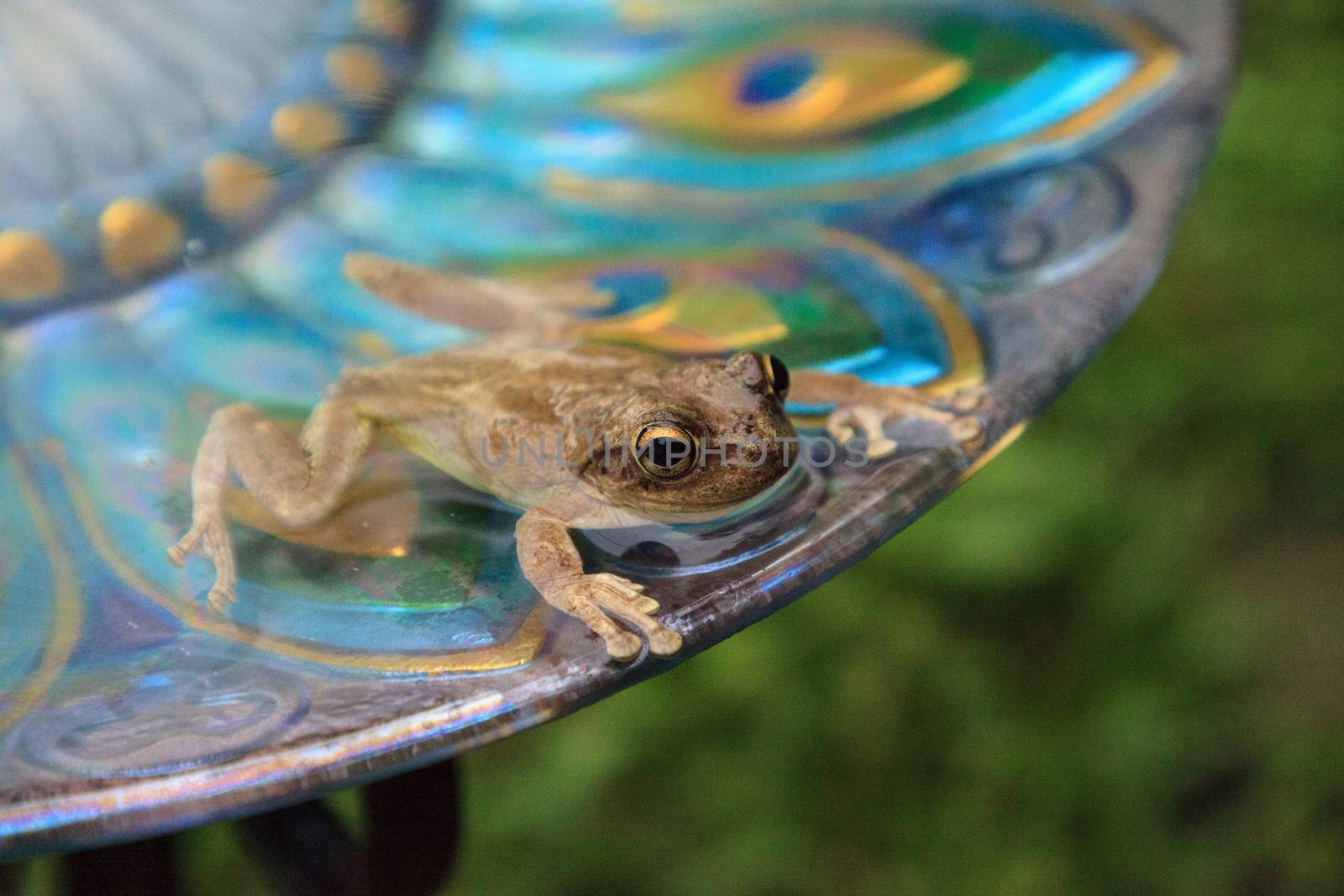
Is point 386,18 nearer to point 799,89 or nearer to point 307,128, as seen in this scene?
point 307,128

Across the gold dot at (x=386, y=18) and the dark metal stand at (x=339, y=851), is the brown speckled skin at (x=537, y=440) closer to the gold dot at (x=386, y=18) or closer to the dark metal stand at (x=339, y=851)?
the dark metal stand at (x=339, y=851)

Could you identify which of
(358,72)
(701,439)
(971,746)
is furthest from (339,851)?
(971,746)

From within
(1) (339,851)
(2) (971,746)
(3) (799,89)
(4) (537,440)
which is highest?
(3) (799,89)

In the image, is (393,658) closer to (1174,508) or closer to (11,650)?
(11,650)

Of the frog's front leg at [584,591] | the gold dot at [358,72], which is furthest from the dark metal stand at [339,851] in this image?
the gold dot at [358,72]

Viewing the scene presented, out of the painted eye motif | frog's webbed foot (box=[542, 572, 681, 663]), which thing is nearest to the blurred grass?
the painted eye motif

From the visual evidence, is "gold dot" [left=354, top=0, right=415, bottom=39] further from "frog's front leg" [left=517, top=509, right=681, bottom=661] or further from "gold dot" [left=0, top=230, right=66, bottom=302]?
"frog's front leg" [left=517, top=509, right=681, bottom=661]

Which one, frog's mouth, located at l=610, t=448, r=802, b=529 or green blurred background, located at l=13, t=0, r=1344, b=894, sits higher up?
frog's mouth, located at l=610, t=448, r=802, b=529
